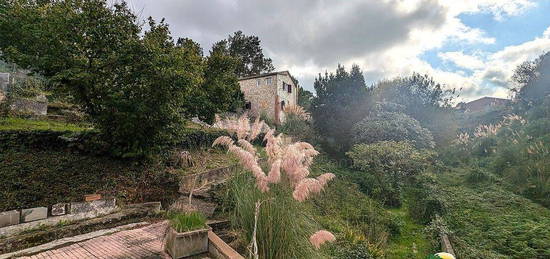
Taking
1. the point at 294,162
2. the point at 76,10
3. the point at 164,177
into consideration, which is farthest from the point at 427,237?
the point at 76,10

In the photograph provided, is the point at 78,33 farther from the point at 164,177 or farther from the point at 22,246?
the point at 22,246

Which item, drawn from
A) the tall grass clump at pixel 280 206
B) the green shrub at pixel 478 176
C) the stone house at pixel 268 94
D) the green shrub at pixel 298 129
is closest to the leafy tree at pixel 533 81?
the green shrub at pixel 478 176

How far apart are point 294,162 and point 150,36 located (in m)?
5.65

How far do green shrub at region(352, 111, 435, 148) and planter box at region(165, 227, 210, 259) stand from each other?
1221cm

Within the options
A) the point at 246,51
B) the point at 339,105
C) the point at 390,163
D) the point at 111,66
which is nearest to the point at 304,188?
the point at 111,66

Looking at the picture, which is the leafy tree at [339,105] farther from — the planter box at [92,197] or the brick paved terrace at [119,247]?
the brick paved terrace at [119,247]

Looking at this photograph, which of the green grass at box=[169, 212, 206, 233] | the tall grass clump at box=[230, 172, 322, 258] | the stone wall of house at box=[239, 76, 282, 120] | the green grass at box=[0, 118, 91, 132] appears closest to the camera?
the tall grass clump at box=[230, 172, 322, 258]

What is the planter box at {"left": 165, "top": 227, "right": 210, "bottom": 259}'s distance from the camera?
3645 millimetres

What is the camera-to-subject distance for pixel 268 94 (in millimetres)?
24766

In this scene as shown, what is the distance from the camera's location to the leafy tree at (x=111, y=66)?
6.25 meters

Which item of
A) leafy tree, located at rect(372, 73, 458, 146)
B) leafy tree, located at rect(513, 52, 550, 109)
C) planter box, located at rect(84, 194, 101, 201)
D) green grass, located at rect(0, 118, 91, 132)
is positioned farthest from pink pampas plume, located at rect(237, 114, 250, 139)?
leafy tree, located at rect(513, 52, 550, 109)

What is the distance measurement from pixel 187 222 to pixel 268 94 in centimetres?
2141

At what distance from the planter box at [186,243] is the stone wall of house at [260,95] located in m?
19.8

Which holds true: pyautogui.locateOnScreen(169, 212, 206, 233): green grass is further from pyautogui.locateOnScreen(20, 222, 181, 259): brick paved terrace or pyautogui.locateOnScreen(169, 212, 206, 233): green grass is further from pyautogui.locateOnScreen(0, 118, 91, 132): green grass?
pyautogui.locateOnScreen(0, 118, 91, 132): green grass
